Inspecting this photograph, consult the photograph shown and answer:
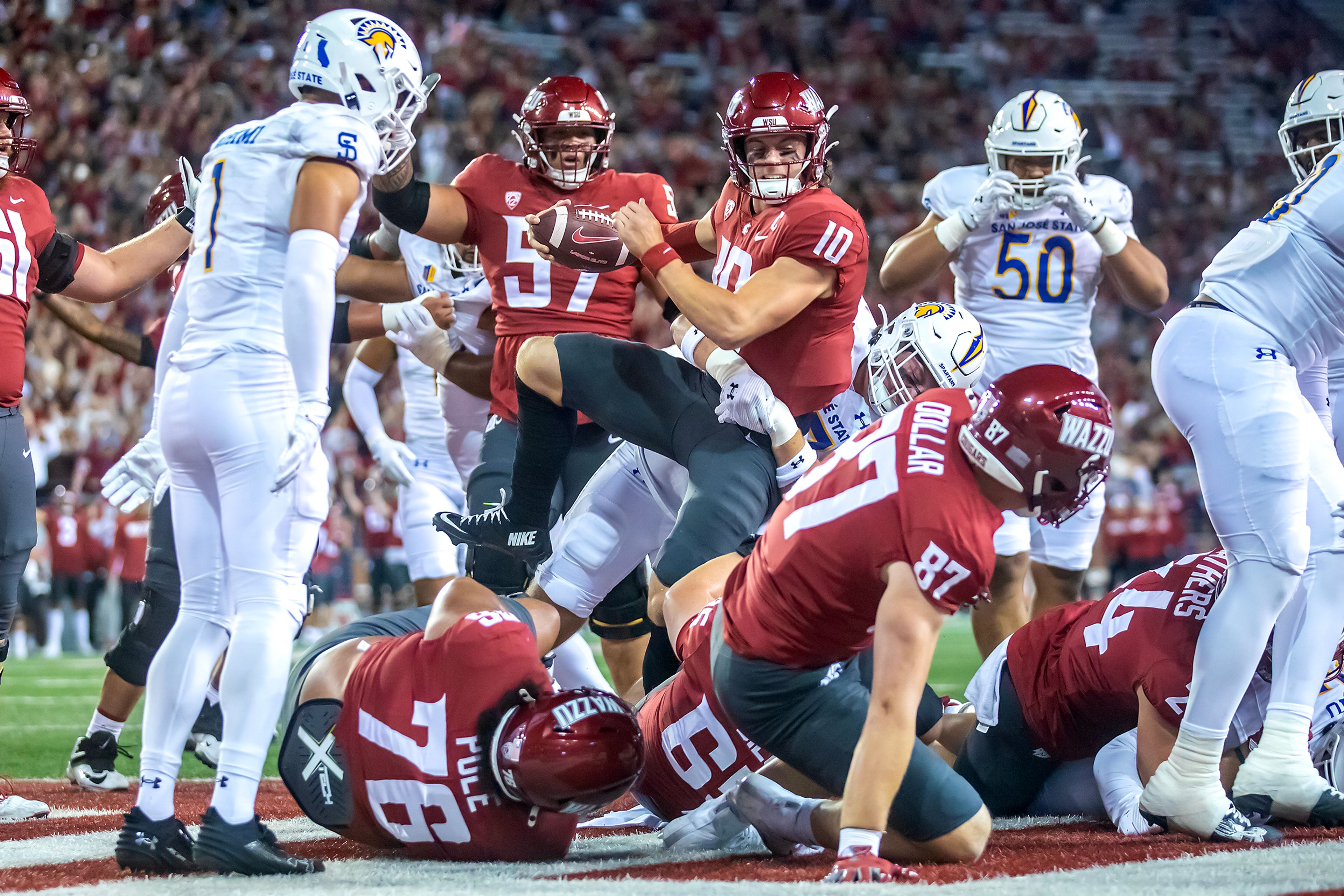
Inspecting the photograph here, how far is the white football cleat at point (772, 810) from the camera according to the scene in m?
3.25

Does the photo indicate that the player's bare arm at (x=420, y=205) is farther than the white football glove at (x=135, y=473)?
Yes

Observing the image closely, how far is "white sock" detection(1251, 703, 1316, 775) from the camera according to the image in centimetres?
356

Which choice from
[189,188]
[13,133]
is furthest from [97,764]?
[13,133]

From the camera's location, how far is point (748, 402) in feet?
13.2

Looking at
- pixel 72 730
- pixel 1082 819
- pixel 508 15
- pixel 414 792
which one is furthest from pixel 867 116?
pixel 414 792

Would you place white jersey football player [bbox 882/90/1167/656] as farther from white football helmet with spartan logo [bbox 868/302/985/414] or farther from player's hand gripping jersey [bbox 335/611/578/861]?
player's hand gripping jersey [bbox 335/611/578/861]

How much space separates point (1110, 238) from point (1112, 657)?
7.41 feet

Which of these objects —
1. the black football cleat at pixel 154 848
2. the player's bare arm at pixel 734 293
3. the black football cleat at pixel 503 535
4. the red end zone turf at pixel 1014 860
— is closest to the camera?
the red end zone turf at pixel 1014 860

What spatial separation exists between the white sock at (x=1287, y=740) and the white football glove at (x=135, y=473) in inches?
128

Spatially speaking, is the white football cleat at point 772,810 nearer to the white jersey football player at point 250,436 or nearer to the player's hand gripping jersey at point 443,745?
the player's hand gripping jersey at point 443,745

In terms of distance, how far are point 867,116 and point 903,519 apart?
44.0ft

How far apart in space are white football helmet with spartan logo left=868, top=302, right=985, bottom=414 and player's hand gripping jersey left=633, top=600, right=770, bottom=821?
0.97 metres

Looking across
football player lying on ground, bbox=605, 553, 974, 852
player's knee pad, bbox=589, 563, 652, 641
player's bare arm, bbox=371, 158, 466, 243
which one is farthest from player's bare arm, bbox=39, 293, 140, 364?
football player lying on ground, bbox=605, 553, 974, 852

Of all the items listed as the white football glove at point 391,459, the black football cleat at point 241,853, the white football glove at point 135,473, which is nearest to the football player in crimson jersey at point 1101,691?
the black football cleat at point 241,853
